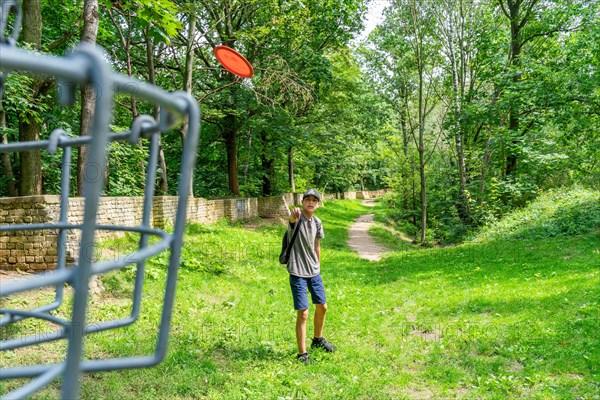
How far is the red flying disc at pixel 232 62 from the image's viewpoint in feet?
15.9

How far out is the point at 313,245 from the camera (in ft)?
17.5

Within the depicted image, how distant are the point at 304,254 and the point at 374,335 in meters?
1.99

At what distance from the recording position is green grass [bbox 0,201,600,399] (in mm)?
4590

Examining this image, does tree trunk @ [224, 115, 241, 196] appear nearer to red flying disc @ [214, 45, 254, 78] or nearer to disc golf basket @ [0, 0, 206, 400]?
red flying disc @ [214, 45, 254, 78]

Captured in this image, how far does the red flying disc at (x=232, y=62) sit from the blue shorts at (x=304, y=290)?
91.4 inches

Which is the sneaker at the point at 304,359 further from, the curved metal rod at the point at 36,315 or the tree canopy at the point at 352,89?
the tree canopy at the point at 352,89

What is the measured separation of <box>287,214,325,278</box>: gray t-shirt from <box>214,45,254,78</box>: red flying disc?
5.64 ft

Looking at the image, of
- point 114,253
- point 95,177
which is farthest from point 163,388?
point 114,253

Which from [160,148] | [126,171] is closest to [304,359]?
[160,148]

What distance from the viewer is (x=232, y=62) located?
5234mm

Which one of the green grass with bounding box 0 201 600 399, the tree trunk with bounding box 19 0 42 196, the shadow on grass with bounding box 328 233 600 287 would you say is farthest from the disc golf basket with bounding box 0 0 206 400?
the tree trunk with bounding box 19 0 42 196

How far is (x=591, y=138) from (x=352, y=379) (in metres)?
14.7

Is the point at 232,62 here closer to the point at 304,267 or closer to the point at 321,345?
the point at 304,267

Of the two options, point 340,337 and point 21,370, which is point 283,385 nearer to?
point 340,337
